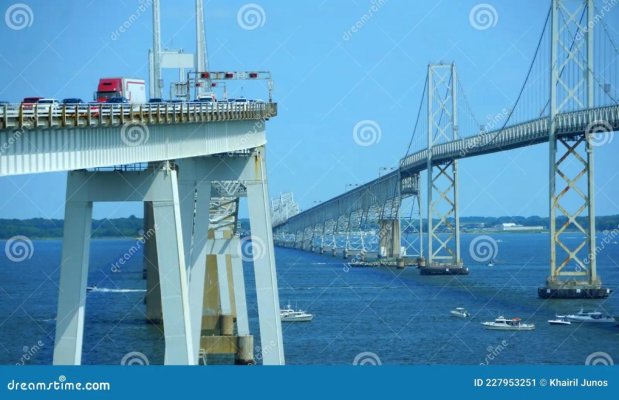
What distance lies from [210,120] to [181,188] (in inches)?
139

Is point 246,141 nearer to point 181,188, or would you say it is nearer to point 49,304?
point 181,188

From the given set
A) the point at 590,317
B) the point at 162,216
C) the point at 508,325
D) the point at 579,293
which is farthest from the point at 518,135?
the point at 162,216

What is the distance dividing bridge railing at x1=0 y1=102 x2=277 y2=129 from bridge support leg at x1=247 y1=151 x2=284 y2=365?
343 cm

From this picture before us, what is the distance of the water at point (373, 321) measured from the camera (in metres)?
51.7

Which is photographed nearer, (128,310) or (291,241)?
(128,310)

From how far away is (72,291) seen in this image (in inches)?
1067

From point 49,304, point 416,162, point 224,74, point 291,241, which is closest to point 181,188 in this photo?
point 224,74

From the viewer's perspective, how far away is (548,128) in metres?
79.8

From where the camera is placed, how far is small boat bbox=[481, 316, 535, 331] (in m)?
60.0

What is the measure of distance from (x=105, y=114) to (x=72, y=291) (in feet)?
11.0

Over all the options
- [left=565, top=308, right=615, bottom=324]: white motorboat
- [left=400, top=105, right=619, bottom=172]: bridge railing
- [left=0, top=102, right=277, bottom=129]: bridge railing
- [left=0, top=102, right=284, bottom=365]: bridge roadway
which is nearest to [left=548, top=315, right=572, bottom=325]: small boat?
[left=565, top=308, right=615, bottom=324]: white motorboat

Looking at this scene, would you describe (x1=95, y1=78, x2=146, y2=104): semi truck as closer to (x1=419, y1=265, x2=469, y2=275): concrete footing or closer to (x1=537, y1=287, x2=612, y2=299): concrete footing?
(x1=537, y1=287, x2=612, y2=299): concrete footing

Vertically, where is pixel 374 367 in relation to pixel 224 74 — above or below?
below

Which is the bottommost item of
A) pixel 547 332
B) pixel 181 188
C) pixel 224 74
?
pixel 547 332
